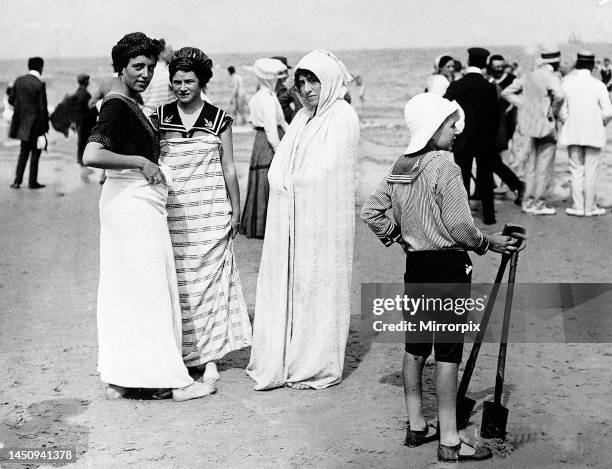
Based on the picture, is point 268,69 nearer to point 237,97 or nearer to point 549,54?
point 549,54

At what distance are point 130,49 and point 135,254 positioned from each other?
100 cm

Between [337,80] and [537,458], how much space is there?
6.80 feet

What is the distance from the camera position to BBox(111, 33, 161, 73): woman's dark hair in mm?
4797

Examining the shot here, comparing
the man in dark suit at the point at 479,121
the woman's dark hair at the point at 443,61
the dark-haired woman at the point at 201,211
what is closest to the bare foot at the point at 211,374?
the dark-haired woman at the point at 201,211

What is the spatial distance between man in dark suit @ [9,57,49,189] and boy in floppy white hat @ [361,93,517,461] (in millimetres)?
9779

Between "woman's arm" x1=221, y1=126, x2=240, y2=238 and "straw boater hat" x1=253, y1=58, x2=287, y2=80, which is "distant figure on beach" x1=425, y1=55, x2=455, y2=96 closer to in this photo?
"straw boater hat" x1=253, y1=58, x2=287, y2=80

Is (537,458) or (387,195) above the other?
(387,195)

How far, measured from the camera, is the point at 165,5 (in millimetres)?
12125

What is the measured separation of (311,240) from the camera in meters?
5.06

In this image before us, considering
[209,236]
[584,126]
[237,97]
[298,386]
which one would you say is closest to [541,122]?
[584,126]

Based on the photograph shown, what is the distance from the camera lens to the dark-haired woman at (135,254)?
480 cm

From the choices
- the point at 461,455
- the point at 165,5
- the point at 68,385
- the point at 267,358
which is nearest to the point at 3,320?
the point at 68,385

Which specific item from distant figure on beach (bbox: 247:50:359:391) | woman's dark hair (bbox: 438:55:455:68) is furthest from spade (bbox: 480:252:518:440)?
woman's dark hair (bbox: 438:55:455:68)

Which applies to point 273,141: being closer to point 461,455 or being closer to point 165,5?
point 165,5
